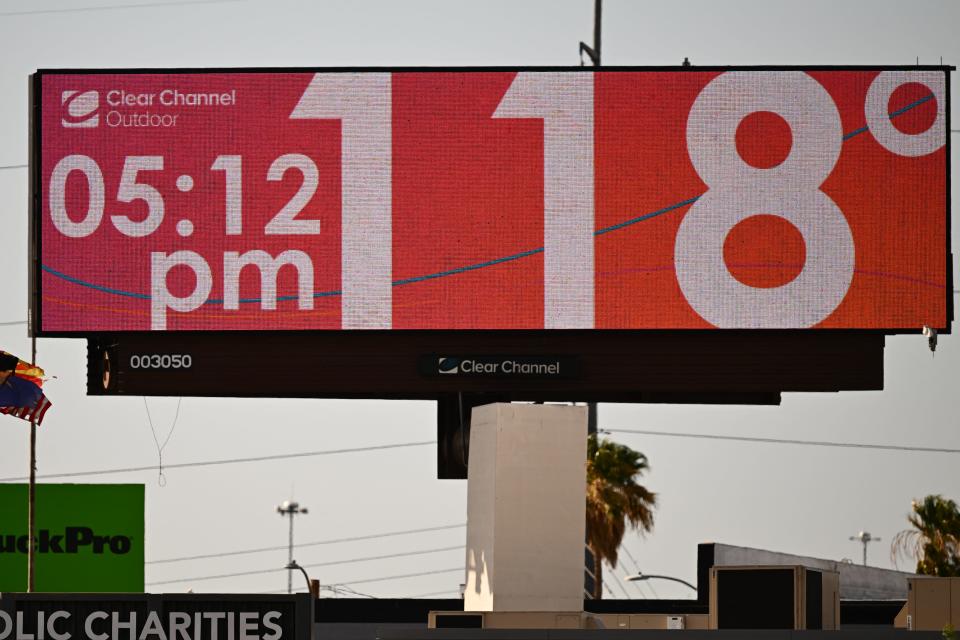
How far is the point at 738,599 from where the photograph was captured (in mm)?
31156

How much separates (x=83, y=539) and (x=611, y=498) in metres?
20.8

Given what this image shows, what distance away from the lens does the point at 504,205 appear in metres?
35.2

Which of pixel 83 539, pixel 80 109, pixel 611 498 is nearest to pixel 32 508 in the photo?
pixel 83 539

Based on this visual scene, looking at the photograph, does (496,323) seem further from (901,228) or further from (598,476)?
(598,476)

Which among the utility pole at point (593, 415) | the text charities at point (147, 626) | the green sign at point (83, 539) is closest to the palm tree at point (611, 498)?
the utility pole at point (593, 415)

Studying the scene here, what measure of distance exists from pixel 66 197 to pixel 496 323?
6.53 meters

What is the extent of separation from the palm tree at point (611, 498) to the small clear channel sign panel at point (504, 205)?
2754 centimetres

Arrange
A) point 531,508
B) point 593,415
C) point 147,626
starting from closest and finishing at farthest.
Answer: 1. point 147,626
2. point 531,508
3. point 593,415

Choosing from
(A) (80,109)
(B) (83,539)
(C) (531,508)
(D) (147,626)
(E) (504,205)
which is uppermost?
(A) (80,109)

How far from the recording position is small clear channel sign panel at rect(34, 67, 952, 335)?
35188mm

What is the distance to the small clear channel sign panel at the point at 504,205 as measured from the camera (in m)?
35.2

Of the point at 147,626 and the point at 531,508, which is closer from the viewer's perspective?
the point at 147,626

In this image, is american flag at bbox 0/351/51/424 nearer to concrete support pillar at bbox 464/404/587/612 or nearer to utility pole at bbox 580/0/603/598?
concrete support pillar at bbox 464/404/587/612

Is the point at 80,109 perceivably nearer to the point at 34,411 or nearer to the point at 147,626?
the point at 34,411
